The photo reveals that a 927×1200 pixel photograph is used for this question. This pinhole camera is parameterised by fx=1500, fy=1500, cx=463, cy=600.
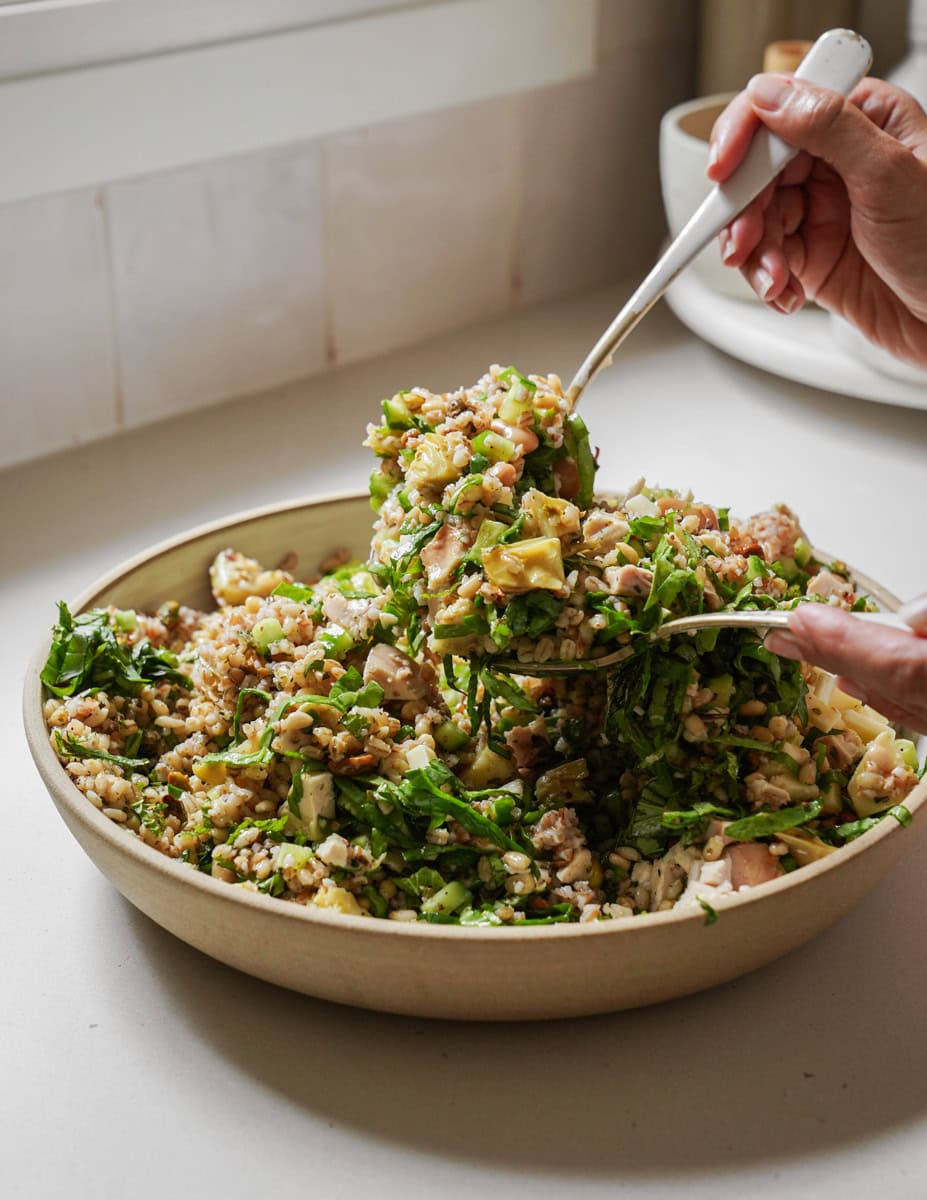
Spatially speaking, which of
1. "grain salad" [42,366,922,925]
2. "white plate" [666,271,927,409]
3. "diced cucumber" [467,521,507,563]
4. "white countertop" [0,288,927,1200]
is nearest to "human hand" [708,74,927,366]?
"white plate" [666,271,927,409]

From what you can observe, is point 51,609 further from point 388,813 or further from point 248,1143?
point 248,1143

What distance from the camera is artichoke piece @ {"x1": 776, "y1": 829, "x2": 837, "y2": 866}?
98 cm

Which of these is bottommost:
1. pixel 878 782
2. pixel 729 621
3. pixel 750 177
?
pixel 878 782

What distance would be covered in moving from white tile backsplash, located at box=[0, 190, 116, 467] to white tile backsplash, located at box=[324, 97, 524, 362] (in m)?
0.36

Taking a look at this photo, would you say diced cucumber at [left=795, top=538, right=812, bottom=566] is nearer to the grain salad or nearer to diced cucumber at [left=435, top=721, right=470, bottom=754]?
the grain salad

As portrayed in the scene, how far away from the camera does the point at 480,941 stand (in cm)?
86

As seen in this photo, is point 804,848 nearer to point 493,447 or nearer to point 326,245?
point 493,447

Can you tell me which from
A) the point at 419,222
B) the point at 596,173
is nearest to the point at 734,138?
the point at 419,222

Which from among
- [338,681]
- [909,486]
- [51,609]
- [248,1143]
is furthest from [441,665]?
[909,486]

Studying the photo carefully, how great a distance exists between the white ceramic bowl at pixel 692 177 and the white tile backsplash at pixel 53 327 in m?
0.72

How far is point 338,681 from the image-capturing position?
1.07 meters

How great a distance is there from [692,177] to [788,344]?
243mm

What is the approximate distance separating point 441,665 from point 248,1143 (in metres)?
0.41

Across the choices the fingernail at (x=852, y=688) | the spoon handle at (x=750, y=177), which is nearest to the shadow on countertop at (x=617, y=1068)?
the fingernail at (x=852, y=688)
